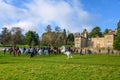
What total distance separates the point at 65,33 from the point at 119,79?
6879 inches

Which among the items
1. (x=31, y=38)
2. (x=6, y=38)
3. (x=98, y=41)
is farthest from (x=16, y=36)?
(x=98, y=41)

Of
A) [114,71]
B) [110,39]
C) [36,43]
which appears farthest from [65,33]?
[114,71]

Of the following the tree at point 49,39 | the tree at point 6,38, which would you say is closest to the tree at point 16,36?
the tree at point 6,38

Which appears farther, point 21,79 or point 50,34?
point 50,34

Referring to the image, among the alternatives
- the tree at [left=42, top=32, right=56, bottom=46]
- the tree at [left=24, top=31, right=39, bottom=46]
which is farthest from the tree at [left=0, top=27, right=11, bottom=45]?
the tree at [left=42, top=32, right=56, bottom=46]

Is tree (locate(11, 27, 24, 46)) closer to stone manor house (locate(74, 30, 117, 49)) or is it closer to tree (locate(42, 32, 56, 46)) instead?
tree (locate(42, 32, 56, 46))

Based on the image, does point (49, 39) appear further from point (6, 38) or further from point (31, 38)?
point (6, 38)

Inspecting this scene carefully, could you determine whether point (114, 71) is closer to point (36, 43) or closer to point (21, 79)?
point (21, 79)

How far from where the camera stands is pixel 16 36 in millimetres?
171375

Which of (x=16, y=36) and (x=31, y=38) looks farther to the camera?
(x=31, y=38)

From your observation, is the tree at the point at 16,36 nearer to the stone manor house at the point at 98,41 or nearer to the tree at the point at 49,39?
the tree at the point at 49,39

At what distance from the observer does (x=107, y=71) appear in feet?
84.3

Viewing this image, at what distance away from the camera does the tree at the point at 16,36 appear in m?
171

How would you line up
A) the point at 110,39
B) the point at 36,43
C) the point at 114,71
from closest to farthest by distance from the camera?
1. the point at 114,71
2. the point at 110,39
3. the point at 36,43
